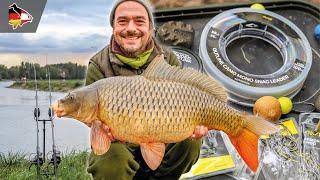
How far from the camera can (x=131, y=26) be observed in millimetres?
1298

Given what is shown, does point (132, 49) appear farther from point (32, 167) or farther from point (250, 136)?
point (32, 167)

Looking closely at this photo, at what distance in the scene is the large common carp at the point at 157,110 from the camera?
1197mm

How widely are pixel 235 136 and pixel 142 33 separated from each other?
11.5 inches

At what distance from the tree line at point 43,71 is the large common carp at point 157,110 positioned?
482 millimetres

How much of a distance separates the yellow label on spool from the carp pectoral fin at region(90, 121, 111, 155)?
734mm

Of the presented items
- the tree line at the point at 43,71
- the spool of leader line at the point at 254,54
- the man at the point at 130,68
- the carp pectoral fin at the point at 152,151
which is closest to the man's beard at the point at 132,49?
the man at the point at 130,68

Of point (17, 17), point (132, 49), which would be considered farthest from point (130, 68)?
point (17, 17)

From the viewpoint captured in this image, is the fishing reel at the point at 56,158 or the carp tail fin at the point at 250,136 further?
the fishing reel at the point at 56,158

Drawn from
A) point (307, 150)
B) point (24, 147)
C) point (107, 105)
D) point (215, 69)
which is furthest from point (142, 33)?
point (24, 147)

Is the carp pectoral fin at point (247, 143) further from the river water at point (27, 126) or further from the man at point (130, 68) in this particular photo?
the river water at point (27, 126)

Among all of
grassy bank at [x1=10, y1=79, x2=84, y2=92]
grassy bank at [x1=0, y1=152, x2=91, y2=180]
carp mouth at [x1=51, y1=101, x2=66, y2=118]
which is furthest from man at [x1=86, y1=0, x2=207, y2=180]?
grassy bank at [x1=0, y1=152, x2=91, y2=180]

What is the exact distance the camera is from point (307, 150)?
2029 millimetres

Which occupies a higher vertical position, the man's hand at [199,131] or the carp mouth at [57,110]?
the carp mouth at [57,110]

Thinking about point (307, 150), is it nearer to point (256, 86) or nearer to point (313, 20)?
point (256, 86)
